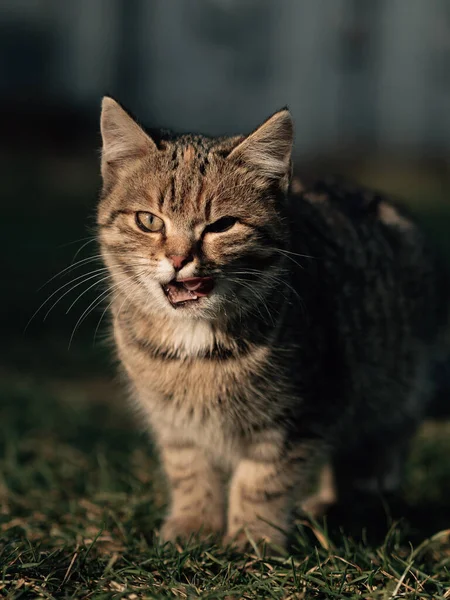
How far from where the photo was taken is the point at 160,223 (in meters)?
2.80

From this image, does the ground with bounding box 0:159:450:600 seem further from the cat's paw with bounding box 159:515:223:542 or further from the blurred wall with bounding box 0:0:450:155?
the blurred wall with bounding box 0:0:450:155

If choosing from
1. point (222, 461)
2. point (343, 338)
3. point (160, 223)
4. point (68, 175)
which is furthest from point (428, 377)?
point (68, 175)

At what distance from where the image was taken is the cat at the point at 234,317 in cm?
279

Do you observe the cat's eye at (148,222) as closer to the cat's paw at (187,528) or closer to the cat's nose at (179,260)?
the cat's nose at (179,260)

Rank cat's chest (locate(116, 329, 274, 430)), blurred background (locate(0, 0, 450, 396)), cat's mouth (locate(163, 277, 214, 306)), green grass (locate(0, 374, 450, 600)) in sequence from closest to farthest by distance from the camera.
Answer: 1. green grass (locate(0, 374, 450, 600))
2. cat's mouth (locate(163, 277, 214, 306))
3. cat's chest (locate(116, 329, 274, 430))
4. blurred background (locate(0, 0, 450, 396))

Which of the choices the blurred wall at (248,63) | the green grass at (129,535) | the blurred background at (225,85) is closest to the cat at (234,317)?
the green grass at (129,535)

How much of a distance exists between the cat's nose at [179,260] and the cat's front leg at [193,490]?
0.92 metres

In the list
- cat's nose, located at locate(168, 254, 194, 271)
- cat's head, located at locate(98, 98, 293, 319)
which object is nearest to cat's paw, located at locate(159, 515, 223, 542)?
cat's head, located at locate(98, 98, 293, 319)

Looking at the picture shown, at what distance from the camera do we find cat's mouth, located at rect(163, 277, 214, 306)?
2689 millimetres

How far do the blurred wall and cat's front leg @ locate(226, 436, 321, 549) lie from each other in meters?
9.29

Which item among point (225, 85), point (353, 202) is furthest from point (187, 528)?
point (225, 85)

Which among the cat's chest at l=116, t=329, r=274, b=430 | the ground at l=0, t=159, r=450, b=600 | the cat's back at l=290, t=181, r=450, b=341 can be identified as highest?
the cat's back at l=290, t=181, r=450, b=341

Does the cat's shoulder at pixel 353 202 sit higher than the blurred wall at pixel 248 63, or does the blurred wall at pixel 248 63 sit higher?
the cat's shoulder at pixel 353 202

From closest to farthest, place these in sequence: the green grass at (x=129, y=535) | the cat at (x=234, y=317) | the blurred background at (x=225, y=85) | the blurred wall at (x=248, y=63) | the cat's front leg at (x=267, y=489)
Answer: the green grass at (x=129, y=535), the cat at (x=234, y=317), the cat's front leg at (x=267, y=489), the blurred background at (x=225, y=85), the blurred wall at (x=248, y=63)
